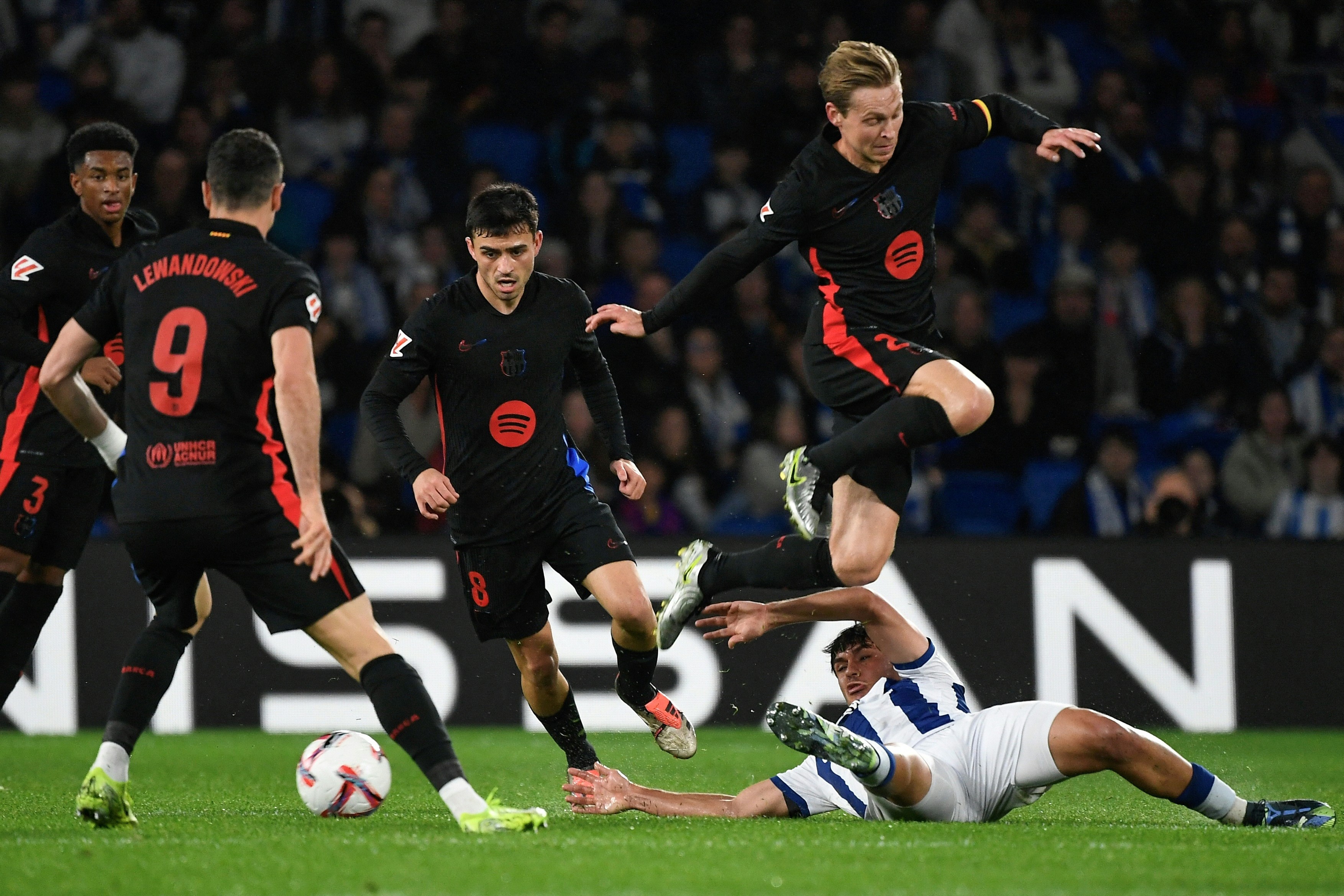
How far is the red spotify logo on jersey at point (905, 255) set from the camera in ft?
20.1

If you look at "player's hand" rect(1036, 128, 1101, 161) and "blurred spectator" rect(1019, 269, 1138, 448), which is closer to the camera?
"player's hand" rect(1036, 128, 1101, 161)

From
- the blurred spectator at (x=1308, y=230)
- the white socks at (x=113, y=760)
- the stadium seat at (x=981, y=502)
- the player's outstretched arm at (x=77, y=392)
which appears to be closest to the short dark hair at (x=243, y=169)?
the player's outstretched arm at (x=77, y=392)

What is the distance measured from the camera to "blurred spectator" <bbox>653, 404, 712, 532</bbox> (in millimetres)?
10633

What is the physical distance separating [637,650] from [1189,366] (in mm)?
6548

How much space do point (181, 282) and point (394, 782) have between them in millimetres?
3216

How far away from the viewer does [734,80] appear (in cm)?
1279

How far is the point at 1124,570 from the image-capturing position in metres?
9.48

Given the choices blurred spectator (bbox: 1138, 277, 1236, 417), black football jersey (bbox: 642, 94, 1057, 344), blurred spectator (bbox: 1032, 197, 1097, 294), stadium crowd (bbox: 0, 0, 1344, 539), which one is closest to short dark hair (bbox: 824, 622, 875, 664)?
black football jersey (bbox: 642, 94, 1057, 344)

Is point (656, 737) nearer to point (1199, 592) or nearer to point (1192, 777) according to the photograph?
point (1192, 777)

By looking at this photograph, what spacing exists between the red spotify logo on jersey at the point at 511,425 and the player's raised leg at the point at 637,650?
0.60 metres

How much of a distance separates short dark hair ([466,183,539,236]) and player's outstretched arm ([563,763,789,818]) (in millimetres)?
2017

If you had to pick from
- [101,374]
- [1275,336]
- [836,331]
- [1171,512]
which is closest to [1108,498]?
[1171,512]

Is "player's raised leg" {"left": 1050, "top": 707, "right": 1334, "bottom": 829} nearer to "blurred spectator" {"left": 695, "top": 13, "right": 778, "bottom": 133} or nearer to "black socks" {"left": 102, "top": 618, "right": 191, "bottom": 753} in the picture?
"black socks" {"left": 102, "top": 618, "right": 191, "bottom": 753}

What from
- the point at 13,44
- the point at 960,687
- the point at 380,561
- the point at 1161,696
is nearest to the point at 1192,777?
the point at 960,687
